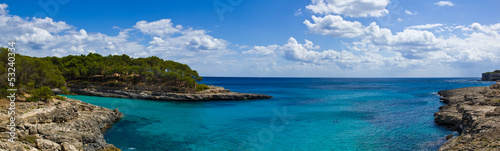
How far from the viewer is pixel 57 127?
72.1ft

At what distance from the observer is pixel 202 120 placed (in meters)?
34.8

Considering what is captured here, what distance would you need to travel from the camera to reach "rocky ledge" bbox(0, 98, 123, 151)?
16906 mm

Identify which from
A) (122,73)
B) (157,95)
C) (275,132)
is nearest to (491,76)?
(275,132)

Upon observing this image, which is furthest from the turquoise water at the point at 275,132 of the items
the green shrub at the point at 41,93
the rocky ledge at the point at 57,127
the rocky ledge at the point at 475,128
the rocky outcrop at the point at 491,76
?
the rocky outcrop at the point at 491,76

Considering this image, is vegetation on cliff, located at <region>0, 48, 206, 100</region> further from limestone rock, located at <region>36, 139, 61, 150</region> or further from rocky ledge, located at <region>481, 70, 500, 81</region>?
rocky ledge, located at <region>481, 70, 500, 81</region>

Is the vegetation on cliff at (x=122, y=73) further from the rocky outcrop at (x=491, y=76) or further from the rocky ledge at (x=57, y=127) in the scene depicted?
the rocky outcrop at (x=491, y=76)

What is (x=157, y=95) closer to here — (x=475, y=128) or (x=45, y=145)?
(x=45, y=145)

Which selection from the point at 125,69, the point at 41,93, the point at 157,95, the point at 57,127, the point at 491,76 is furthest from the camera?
the point at 491,76

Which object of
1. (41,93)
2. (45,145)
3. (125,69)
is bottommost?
(45,145)

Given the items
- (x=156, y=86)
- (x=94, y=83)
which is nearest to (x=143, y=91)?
(x=156, y=86)

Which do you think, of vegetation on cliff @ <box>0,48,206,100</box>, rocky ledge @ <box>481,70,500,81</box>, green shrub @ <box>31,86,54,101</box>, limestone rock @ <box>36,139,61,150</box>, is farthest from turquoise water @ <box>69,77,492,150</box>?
rocky ledge @ <box>481,70,500,81</box>

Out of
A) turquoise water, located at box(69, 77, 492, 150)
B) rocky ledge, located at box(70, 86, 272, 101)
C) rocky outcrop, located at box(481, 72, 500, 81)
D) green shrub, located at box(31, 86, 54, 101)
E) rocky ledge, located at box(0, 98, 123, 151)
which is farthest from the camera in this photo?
rocky outcrop, located at box(481, 72, 500, 81)

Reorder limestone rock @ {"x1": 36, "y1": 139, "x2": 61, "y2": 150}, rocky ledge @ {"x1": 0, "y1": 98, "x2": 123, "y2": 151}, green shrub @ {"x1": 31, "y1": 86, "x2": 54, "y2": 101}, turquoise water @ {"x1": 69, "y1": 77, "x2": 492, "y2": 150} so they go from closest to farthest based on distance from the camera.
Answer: limestone rock @ {"x1": 36, "y1": 139, "x2": 61, "y2": 150}
rocky ledge @ {"x1": 0, "y1": 98, "x2": 123, "y2": 151}
turquoise water @ {"x1": 69, "y1": 77, "x2": 492, "y2": 150}
green shrub @ {"x1": 31, "y1": 86, "x2": 54, "y2": 101}

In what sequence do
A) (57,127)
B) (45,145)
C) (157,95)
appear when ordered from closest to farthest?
(45,145) → (57,127) → (157,95)
